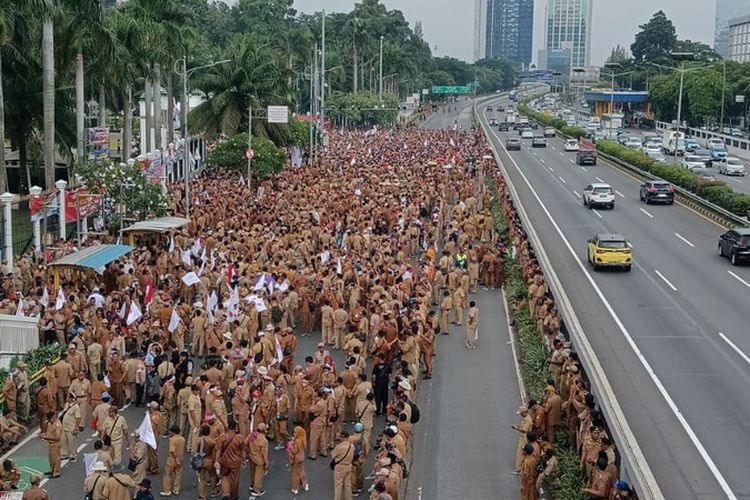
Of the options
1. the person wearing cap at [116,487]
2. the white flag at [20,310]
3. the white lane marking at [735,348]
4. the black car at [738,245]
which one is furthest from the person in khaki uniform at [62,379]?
the black car at [738,245]

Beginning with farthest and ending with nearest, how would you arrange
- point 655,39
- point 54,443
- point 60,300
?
point 655,39
point 60,300
point 54,443

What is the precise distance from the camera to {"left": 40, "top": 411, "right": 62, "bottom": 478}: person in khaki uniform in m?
15.4

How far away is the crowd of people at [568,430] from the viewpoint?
1302 centimetres

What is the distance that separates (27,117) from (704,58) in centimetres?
11685

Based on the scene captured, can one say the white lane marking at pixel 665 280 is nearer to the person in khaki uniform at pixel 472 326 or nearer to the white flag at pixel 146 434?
the person in khaki uniform at pixel 472 326

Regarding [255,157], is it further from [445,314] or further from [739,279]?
[445,314]

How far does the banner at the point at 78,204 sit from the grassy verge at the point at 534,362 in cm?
1312

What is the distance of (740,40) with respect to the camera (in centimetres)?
17000

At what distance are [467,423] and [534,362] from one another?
3.27 m

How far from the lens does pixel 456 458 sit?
1647 cm

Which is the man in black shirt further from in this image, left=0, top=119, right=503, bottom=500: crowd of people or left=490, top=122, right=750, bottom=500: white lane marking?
left=490, top=122, right=750, bottom=500: white lane marking

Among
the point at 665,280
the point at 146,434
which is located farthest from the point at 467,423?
the point at 665,280

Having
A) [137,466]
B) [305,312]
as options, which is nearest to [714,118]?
[305,312]

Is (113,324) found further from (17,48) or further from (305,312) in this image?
(17,48)
